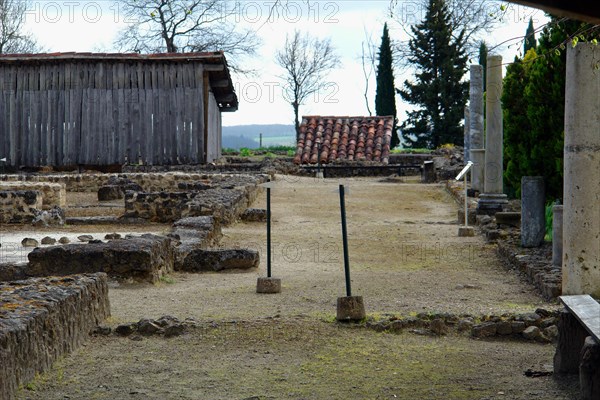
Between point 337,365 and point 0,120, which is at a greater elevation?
point 0,120

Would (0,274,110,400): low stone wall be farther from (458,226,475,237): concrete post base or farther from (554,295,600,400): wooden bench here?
(458,226,475,237): concrete post base

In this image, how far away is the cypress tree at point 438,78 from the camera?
153 feet

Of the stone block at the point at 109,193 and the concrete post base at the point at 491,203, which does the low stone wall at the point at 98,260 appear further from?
the stone block at the point at 109,193

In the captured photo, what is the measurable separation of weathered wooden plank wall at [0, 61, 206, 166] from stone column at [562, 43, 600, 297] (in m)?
20.7

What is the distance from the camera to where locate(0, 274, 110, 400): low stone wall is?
5.07 meters

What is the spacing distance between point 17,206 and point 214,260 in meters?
6.30

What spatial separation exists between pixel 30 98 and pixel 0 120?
1.11 meters

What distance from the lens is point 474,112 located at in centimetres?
2052

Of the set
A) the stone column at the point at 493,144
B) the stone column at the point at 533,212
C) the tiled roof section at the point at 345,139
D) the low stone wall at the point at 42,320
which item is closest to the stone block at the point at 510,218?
the stone column at the point at 493,144

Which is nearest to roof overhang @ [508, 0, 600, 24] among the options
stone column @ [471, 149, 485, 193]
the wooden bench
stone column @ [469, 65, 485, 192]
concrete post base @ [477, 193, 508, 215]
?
the wooden bench

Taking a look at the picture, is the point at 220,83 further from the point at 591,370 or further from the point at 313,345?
the point at 591,370

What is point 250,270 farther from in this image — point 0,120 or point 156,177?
point 0,120

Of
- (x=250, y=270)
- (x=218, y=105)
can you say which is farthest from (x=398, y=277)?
(x=218, y=105)

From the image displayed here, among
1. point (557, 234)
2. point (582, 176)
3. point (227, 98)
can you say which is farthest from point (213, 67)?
point (582, 176)
